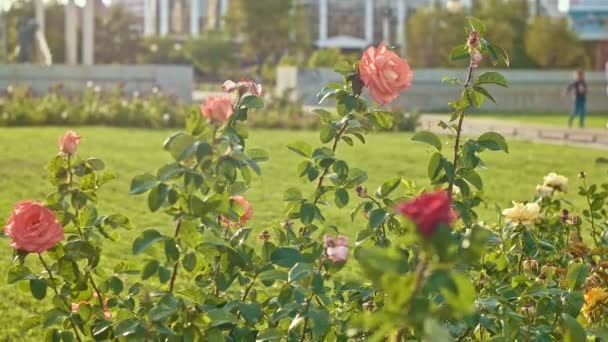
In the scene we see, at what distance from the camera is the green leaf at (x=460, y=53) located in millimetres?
3291

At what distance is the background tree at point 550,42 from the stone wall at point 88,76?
1870 cm

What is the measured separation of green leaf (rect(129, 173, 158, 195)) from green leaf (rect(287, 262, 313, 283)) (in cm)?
35

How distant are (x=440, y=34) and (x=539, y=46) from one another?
152 inches

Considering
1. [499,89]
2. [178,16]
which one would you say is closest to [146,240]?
[499,89]

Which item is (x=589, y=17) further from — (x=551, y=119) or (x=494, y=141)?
(x=494, y=141)

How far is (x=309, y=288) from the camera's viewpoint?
→ 2.78 m

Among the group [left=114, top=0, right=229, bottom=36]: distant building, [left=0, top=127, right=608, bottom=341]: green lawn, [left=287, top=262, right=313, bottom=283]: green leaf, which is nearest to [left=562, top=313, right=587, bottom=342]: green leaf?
[left=287, top=262, right=313, bottom=283]: green leaf

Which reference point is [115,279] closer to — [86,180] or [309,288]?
[86,180]

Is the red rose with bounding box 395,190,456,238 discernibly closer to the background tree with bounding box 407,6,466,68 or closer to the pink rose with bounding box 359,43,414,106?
the pink rose with bounding box 359,43,414,106

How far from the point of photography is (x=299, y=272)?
2.69 m

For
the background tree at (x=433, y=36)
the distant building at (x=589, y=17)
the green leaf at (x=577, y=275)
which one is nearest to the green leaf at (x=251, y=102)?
the green leaf at (x=577, y=275)

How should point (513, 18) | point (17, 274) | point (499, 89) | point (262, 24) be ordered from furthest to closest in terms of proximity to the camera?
point (262, 24) < point (513, 18) < point (499, 89) < point (17, 274)

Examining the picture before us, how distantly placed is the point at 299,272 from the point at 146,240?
331 mm

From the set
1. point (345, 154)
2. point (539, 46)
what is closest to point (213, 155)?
point (345, 154)
